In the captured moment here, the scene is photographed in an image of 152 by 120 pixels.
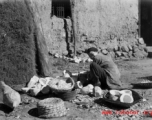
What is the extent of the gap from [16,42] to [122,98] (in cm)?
241

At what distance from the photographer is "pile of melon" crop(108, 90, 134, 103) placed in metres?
4.82

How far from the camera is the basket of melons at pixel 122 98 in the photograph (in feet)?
15.3

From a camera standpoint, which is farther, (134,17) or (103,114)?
(134,17)

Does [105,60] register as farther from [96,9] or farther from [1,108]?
[96,9]

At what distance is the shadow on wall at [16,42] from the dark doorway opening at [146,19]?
7254 millimetres

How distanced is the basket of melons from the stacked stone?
4508 mm

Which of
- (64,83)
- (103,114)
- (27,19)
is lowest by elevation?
(103,114)

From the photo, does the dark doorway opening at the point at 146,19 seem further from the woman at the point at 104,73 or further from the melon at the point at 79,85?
the melon at the point at 79,85

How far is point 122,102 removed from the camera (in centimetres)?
463

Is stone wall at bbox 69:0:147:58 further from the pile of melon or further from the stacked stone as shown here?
the pile of melon

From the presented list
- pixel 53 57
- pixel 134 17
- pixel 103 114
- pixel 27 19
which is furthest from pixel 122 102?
pixel 134 17

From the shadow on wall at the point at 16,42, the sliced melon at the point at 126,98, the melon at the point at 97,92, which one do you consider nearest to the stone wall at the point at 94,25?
the shadow on wall at the point at 16,42

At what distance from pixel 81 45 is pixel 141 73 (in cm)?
249

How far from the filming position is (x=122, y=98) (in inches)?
190
